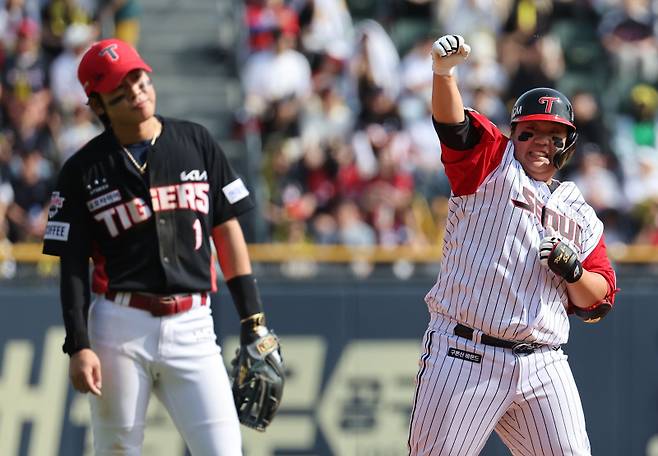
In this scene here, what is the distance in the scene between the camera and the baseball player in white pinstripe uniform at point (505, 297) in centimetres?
480

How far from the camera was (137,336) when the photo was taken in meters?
A: 5.00

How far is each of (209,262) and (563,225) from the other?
1431mm

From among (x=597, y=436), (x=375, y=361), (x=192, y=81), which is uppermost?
(x=192, y=81)

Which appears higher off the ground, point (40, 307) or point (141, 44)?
point (141, 44)

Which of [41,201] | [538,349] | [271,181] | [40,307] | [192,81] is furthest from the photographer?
[192,81]

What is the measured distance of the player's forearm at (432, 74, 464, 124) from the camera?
15.1 ft

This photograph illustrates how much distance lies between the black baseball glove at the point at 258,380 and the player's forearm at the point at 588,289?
1269mm

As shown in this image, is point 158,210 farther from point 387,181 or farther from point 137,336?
point 387,181

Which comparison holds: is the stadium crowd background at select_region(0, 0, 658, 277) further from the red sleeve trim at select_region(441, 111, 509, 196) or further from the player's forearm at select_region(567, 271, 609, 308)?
the red sleeve trim at select_region(441, 111, 509, 196)

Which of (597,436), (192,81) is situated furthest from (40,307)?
(192,81)

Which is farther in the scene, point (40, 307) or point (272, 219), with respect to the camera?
point (272, 219)

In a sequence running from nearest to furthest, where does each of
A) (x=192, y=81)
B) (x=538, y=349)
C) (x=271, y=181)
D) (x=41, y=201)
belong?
Answer: (x=538, y=349), (x=41, y=201), (x=271, y=181), (x=192, y=81)

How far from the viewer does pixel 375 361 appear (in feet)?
24.7

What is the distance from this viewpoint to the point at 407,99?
1152 centimetres
